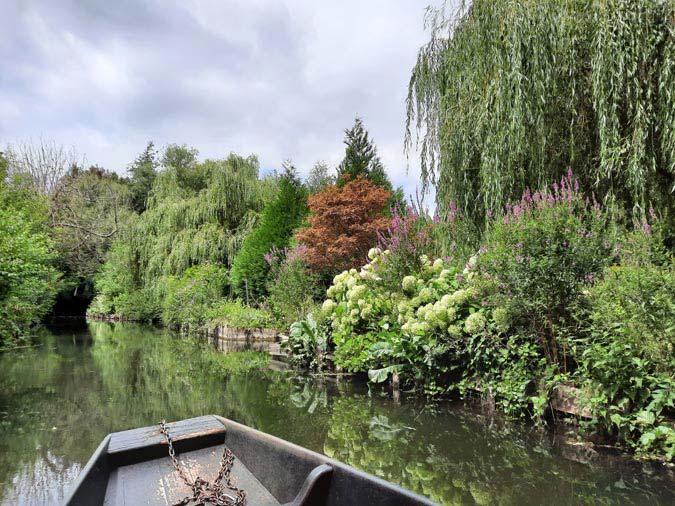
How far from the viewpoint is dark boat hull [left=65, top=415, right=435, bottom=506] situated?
175 cm

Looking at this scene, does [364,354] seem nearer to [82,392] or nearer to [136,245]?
[82,392]

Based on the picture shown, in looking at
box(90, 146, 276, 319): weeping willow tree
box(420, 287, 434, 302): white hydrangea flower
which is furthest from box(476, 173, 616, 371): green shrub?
box(90, 146, 276, 319): weeping willow tree

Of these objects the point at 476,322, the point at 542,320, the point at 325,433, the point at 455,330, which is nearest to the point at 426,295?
the point at 455,330

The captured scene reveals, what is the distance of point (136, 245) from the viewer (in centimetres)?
1892

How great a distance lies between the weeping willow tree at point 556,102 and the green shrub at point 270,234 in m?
7.03

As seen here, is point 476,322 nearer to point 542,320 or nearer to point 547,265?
point 542,320

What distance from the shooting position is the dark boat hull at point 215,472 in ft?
5.76

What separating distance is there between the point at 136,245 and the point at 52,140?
8.07 meters

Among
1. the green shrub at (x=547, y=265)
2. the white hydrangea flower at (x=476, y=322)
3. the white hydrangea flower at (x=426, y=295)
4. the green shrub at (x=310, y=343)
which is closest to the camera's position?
the green shrub at (x=547, y=265)

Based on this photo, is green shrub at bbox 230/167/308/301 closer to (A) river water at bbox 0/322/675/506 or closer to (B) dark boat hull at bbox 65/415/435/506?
(A) river water at bbox 0/322/675/506

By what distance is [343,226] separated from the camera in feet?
33.8

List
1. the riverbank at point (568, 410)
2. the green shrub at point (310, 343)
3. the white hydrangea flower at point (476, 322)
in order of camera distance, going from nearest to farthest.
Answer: the riverbank at point (568, 410) → the white hydrangea flower at point (476, 322) → the green shrub at point (310, 343)

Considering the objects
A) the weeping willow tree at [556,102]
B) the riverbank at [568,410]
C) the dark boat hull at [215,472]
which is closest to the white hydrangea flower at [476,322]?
the riverbank at [568,410]

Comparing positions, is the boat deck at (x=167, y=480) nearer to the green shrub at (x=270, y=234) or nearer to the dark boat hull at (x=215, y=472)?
the dark boat hull at (x=215, y=472)
